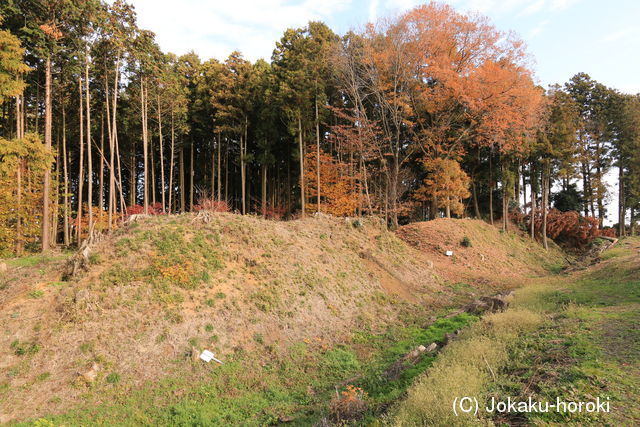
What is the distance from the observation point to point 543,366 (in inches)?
190

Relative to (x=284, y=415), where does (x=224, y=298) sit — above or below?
above

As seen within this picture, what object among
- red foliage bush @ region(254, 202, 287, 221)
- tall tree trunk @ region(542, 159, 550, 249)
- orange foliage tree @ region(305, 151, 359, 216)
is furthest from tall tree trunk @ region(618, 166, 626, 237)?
red foliage bush @ region(254, 202, 287, 221)

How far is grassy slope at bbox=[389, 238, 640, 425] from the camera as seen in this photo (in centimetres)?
380

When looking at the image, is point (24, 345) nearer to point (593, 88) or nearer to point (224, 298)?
point (224, 298)

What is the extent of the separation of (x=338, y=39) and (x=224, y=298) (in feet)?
69.4

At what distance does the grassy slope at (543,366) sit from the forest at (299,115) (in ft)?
45.2

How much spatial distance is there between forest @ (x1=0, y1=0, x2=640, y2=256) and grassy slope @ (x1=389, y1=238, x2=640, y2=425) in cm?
1377

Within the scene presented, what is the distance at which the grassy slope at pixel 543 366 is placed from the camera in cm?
380

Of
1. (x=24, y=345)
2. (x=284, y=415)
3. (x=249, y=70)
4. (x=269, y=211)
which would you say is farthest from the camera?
(x=269, y=211)

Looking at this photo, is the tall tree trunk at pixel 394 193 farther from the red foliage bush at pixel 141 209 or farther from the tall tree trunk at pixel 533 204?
the red foliage bush at pixel 141 209

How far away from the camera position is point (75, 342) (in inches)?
260

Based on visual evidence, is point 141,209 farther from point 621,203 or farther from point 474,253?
point 621,203

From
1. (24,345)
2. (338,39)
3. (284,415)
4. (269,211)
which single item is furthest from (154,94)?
(284,415)

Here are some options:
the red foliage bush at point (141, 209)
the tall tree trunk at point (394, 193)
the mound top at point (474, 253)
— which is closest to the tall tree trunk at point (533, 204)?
the mound top at point (474, 253)
